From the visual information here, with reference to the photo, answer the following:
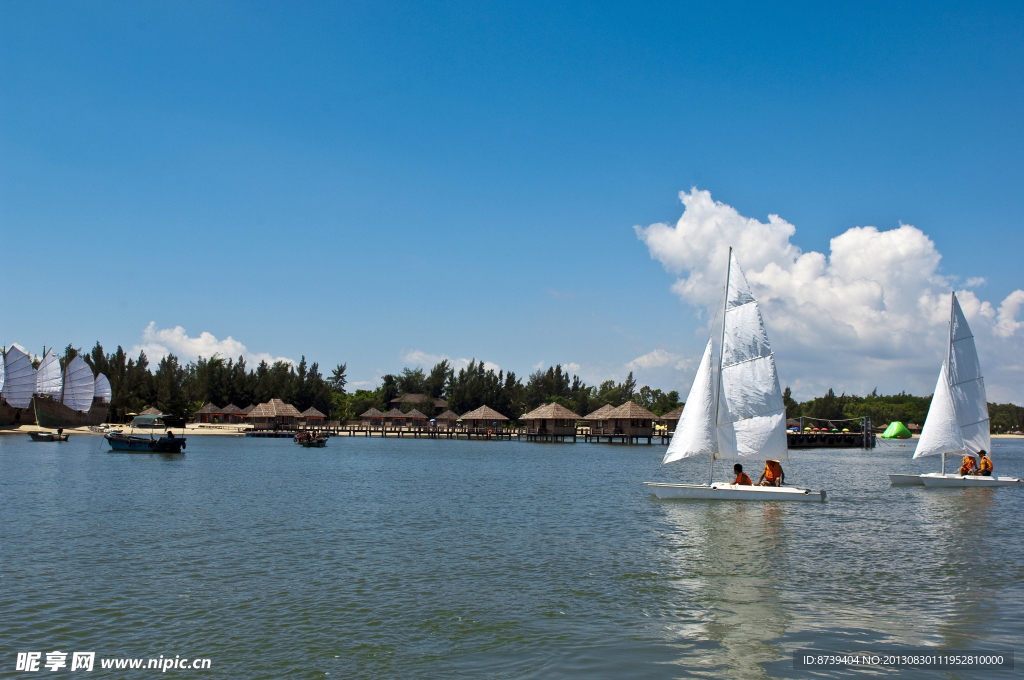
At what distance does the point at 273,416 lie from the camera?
101m

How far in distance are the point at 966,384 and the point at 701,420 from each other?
1427cm

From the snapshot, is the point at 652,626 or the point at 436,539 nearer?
the point at 652,626

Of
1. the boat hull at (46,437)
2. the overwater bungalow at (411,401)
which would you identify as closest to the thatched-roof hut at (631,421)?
the overwater bungalow at (411,401)

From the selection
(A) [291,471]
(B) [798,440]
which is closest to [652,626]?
(A) [291,471]

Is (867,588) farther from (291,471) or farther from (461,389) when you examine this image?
(461,389)

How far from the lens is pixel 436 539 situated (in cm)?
1748

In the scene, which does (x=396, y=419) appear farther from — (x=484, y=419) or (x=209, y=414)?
(x=209, y=414)

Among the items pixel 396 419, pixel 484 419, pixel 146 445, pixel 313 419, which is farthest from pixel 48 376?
pixel 484 419

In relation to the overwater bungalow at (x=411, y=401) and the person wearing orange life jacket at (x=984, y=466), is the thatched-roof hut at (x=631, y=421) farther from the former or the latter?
the overwater bungalow at (x=411, y=401)

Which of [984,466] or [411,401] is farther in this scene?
[411,401]

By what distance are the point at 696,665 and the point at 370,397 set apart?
137051 millimetres

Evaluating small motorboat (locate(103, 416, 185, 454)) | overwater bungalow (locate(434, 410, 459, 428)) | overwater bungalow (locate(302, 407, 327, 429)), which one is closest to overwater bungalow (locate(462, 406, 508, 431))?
overwater bungalow (locate(434, 410, 459, 428))

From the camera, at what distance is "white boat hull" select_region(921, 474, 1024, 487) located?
29.8m

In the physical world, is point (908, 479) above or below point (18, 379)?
below
